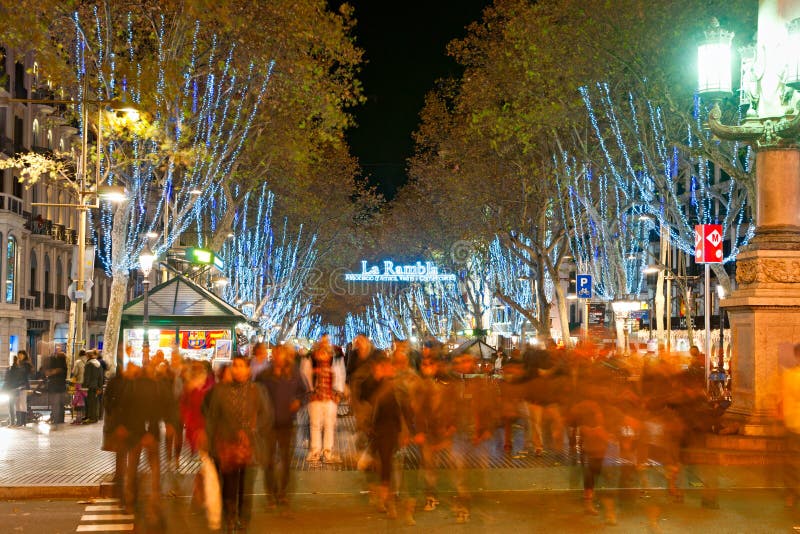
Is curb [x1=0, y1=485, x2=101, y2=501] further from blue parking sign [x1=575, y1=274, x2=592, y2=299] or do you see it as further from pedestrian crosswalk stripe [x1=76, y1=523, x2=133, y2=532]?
blue parking sign [x1=575, y1=274, x2=592, y2=299]

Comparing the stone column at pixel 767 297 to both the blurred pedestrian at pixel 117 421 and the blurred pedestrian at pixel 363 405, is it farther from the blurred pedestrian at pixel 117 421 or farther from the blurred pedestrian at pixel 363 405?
the blurred pedestrian at pixel 117 421

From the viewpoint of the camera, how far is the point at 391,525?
10992mm

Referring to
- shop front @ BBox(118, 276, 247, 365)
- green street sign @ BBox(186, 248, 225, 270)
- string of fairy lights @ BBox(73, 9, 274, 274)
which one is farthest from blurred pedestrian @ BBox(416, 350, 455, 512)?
green street sign @ BBox(186, 248, 225, 270)

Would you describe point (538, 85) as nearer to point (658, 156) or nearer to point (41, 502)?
point (658, 156)

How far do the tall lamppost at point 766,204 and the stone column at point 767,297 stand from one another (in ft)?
0.05

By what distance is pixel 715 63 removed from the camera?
51.5ft

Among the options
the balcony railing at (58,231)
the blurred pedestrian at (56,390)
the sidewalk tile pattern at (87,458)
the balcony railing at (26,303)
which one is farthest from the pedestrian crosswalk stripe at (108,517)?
the balcony railing at (58,231)

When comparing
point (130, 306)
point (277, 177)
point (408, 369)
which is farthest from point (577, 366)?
point (277, 177)

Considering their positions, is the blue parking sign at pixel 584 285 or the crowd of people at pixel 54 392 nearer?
the crowd of people at pixel 54 392

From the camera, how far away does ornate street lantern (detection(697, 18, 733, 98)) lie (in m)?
15.7

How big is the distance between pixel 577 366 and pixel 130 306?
14505 millimetres

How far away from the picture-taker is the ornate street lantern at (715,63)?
1569 centimetres

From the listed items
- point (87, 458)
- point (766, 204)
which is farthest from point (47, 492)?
point (766, 204)

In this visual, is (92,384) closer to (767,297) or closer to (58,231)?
(767,297)
